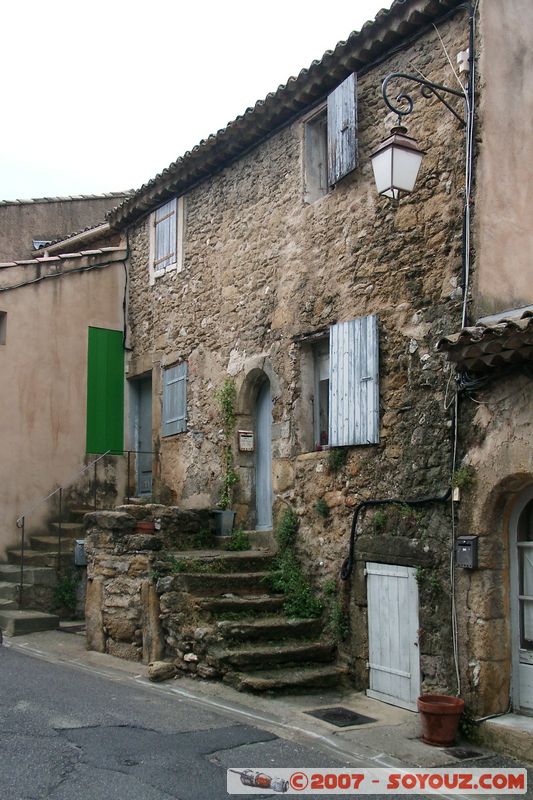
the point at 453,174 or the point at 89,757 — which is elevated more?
the point at 453,174

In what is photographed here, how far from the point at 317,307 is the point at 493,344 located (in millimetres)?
3262

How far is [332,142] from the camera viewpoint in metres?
9.29

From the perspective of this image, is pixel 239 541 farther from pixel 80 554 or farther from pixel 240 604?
pixel 80 554

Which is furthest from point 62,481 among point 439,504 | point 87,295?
point 439,504

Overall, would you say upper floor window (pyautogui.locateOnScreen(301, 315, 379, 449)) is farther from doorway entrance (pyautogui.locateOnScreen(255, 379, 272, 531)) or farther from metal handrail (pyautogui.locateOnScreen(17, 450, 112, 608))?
metal handrail (pyautogui.locateOnScreen(17, 450, 112, 608))

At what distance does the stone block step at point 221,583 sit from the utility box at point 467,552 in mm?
2831

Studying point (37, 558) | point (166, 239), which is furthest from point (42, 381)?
point (166, 239)

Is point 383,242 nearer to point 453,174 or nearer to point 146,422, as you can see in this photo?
point 453,174

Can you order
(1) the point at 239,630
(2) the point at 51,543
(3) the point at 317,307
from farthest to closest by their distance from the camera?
(2) the point at 51,543 < (3) the point at 317,307 < (1) the point at 239,630

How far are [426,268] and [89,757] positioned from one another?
5.18m

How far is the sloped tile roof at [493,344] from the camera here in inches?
242

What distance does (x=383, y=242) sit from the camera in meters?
8.52

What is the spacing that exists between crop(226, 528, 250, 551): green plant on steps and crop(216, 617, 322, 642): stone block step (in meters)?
1.56

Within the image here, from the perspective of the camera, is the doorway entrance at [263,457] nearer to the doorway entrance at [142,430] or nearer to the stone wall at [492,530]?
the doorway entrance at [142,430]
